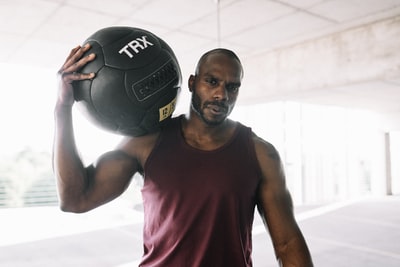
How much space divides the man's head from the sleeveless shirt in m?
0.12

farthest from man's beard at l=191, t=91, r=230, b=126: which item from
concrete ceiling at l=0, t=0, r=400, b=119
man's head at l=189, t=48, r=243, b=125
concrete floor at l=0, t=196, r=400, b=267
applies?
concrete floor at l=0, t=196, r=400, b=267

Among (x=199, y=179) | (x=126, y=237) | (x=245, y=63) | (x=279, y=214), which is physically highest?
(x=245, y=63)

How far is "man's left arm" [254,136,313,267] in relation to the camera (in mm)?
1170

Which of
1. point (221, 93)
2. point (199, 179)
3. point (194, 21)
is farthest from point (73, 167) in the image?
point (194, 21)

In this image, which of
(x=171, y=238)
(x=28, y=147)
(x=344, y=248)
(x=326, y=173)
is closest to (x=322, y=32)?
(x=344, y=248)

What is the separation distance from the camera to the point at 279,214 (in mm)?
1181

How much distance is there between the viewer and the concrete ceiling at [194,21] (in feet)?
10.5

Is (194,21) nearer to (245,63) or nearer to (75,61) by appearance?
(245,63)

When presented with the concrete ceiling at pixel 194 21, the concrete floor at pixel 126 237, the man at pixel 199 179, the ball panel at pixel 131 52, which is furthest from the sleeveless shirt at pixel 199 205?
the concrete floor at pixel 126 237

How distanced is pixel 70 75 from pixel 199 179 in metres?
0.48

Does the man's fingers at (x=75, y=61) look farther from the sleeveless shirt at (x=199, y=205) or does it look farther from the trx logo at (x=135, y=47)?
the sleeveless shirt at (x=199, y=205)

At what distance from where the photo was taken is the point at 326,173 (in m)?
14.0

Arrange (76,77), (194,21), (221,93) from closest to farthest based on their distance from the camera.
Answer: (76,77) → (221,93) → (194,21)

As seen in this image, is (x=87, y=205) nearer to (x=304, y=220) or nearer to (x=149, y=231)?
(x=149, y=231)
